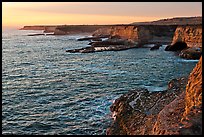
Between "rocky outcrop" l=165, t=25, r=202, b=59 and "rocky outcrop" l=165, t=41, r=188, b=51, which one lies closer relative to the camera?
"rocky outcrop" l=165, t=25, r=202, b=59

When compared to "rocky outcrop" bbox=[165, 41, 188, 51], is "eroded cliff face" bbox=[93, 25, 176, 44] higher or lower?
higher

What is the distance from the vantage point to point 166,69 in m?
39.3

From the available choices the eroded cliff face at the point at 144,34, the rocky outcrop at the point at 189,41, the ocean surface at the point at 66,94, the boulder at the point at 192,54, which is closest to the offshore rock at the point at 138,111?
the ocean surface at the point at 66,94

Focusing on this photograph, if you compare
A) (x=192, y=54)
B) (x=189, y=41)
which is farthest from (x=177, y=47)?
(x=192, y=54)

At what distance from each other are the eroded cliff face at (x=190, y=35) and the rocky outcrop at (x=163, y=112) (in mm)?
39093

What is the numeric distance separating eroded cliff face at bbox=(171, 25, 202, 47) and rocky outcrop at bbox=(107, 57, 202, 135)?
3909 centimetres

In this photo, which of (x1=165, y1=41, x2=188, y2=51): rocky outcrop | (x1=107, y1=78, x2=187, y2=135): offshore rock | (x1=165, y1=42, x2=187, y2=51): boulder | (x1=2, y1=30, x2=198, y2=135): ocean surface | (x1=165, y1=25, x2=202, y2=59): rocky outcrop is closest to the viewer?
(x1=107, y1=78, x2=187, y2=135): offshore rock

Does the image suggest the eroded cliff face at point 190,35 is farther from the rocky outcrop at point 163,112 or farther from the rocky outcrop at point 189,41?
the rocky outcrop at point 163,112

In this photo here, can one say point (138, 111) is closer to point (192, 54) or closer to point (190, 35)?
point (192, 54)

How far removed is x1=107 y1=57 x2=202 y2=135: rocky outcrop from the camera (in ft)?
32.9

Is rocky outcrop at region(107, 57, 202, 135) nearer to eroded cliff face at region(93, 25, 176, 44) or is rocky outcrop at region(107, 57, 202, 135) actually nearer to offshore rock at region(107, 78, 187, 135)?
offshore rock at region(107, 78, 187, 135)

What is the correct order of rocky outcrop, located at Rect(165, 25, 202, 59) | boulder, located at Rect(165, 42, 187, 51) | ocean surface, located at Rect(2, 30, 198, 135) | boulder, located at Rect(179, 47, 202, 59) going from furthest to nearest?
boulder, located at Rect(165, 42, 187, 51), rocky outcrop, located at Rect(165, 25, 202, 59), boulder, located at Rect(179, 47, 202, 59), ocean surface, located at Rect(2, 30, 198, 135)

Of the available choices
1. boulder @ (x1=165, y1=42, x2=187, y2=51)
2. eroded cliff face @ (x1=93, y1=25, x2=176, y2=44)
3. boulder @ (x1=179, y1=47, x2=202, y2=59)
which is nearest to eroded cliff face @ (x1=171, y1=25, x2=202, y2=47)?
boulder @ (x1=165, y1=42, x2=187, y2=51)

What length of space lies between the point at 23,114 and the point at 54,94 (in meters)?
5.52
